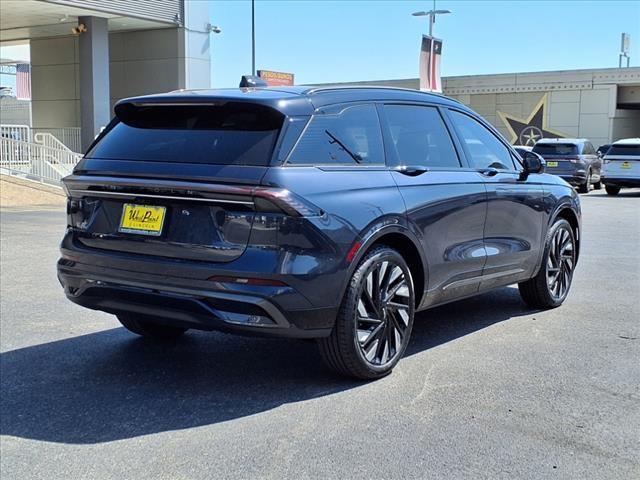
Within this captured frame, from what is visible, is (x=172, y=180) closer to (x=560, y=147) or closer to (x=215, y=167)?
(x=215, y=167)

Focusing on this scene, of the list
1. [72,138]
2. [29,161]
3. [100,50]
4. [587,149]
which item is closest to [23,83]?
[72,138]

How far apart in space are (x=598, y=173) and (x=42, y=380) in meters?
24.5

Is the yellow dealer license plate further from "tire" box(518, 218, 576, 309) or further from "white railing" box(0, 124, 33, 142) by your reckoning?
"white railing" box(0, 124, 33, 142)

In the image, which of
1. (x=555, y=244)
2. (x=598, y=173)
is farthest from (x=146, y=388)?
(x=598, y=173)

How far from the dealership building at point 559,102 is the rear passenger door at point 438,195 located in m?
38.6

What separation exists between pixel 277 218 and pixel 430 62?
28.4 metres

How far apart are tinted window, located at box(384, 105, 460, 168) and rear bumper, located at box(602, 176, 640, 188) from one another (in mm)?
19216

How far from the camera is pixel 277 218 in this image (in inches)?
163

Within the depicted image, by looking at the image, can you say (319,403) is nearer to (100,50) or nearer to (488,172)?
(488,172)

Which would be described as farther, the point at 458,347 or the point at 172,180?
the point at 458,347

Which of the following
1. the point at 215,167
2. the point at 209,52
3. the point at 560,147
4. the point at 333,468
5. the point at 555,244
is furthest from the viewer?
the point at 209,52

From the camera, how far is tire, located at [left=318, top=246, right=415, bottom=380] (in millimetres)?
4535

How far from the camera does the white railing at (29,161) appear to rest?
69.3 feet

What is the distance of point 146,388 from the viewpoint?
4770 mm
